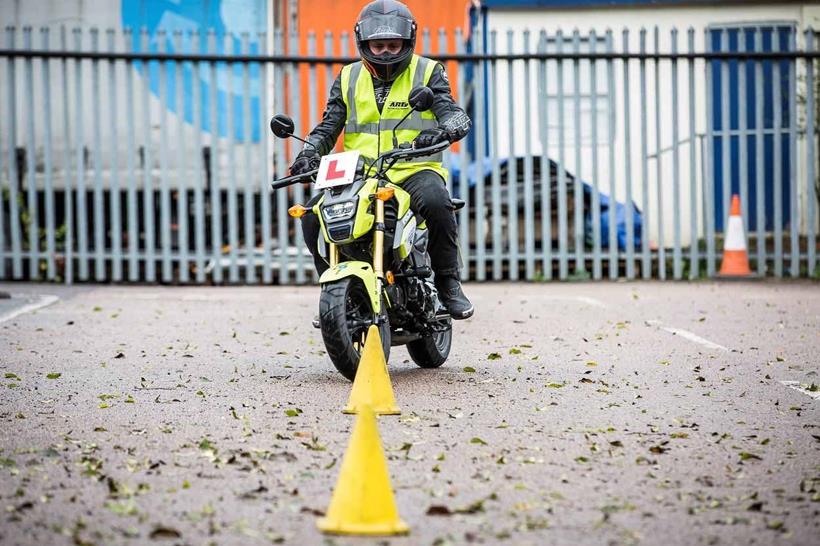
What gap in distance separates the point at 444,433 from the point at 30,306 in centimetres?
716

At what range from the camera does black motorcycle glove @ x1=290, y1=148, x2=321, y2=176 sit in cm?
764

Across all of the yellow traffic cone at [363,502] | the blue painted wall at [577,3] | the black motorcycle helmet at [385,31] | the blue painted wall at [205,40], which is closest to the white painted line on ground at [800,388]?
the black motorcycle helmet at [385,31]

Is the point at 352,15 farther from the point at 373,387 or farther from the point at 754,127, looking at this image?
the point at 373,387

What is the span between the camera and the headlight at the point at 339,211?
7148 millimetres

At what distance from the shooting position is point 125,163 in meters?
15.8

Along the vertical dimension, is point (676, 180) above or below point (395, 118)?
below

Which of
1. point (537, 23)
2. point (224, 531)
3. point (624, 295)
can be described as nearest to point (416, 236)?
point (224, 531)

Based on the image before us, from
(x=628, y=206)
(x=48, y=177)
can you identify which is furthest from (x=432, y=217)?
(x=48, y=177)

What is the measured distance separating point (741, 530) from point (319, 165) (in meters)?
3.75

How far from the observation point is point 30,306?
1230 cm

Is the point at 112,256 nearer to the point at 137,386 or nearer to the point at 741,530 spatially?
the point at 137,386

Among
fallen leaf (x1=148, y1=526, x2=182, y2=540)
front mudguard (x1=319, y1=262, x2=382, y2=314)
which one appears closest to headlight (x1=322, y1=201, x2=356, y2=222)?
front mudguard (x1=319, y1=262, x2=382, y2=314)

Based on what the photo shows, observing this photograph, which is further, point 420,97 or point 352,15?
point 352,15

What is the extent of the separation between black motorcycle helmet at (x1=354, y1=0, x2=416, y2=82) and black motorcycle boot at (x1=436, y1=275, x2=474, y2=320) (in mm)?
1194
